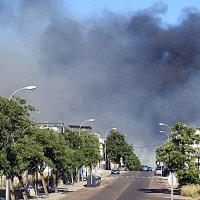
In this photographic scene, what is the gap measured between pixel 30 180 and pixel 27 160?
17708 mm

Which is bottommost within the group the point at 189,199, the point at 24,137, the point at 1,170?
the point at 189,199

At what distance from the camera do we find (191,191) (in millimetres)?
43750

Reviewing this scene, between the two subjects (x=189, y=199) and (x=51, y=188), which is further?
(x=51, y=188)

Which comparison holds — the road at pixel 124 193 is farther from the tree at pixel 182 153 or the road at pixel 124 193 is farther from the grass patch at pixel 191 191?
the tree at pixel 182 153

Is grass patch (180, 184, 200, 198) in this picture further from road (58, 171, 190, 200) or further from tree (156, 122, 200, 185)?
road (58, 171, 190, 200)

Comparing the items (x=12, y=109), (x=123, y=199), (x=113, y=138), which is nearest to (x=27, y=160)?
(x=12, y=109)

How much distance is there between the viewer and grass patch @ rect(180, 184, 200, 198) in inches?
1718

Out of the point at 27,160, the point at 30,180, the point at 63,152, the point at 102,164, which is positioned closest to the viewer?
the point at 27,160

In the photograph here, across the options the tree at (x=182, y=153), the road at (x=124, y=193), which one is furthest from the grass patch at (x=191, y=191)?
the road at (x=124, y=193)

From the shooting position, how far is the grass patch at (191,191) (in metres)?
43.6

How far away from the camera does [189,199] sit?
41.6 meters

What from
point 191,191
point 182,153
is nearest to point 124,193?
point 182,153

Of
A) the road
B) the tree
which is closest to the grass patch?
the tree

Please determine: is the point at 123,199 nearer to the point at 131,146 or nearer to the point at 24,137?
the point at 24,137
